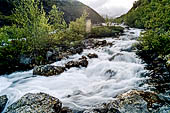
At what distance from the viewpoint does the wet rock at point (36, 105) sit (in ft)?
16.6

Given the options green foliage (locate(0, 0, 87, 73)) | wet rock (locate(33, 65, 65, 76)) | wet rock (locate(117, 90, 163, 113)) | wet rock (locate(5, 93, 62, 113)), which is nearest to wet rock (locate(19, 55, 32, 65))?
green foliage (locate(0, 0, 87, 73))

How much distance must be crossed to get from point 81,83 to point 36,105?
190 inches

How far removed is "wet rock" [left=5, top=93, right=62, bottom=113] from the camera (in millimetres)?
5066

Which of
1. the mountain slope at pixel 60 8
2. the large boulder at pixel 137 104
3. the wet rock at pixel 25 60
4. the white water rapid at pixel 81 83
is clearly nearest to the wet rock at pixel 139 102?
the large boulder at pixel 137 104

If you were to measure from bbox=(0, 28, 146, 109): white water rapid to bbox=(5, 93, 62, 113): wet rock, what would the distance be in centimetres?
150

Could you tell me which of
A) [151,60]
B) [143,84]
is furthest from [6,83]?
[151,60]

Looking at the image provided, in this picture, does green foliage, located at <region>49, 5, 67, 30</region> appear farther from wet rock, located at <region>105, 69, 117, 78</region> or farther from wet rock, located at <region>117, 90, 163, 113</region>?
wet rock, located at <region>117, 90, 163, 113</region>

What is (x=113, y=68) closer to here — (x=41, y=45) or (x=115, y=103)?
(x=115, y=103)

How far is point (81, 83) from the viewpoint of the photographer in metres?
9.78

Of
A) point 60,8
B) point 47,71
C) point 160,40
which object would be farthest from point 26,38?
point 60,8

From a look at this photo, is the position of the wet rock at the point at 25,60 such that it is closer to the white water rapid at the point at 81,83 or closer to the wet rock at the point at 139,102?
the white water rapid at the point at 81,83

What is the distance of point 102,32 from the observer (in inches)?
1243

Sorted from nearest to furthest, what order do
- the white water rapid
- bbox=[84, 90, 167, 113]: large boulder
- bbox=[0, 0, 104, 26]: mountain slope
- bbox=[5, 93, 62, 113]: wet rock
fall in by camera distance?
bbox=[84, 90, 167, 113]: large boulder, bbox=[5, 93, 62, 113]: wet rock, the white water rapid, bbox=[0, 0, 104, 26]: mountain slope

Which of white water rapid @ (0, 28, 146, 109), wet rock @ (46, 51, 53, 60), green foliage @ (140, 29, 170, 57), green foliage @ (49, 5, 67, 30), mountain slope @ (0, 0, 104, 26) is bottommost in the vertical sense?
white water rapid @ (0, 28, 146, 109)
